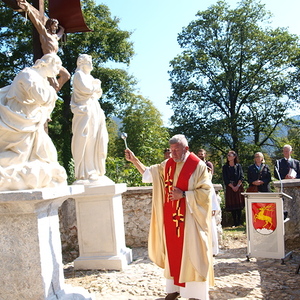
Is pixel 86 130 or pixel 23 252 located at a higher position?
pixel 86 130

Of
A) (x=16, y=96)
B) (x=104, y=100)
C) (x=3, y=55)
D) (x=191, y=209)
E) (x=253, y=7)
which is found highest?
(x=253, y=7)

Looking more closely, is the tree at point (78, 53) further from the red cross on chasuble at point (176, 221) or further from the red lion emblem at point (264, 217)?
the red cross on chasuble at point (176, 221)

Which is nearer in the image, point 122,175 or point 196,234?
point 196,234

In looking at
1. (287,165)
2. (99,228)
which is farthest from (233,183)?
(99,228)

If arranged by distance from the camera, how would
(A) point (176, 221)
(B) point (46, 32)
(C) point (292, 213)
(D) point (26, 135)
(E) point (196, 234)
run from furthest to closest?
(B) point (46, 32)
(C) point (292, 213)
(A) point (176, 221)
(E) point (196, 234)
(D) point (26, 135)

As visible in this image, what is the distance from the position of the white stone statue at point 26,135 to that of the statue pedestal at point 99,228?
7.76 feet

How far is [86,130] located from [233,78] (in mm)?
17042

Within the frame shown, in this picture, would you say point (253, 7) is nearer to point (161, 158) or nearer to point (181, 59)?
point (181, 59)

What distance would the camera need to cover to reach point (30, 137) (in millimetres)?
3430

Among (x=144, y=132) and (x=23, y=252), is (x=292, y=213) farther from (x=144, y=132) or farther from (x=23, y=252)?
(x=144, y=132)

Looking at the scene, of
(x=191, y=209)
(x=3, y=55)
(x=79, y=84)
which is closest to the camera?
(x=191, y=209)

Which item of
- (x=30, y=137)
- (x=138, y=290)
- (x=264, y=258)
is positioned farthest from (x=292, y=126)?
(x=30, y=137)

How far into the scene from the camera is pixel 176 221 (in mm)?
4168

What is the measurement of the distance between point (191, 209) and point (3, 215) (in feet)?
6.06
